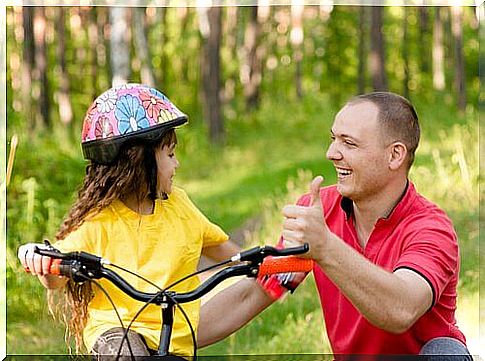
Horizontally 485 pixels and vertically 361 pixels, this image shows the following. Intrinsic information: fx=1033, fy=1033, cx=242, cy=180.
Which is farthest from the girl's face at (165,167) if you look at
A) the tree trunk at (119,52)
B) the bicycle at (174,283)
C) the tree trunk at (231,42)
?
the tree trunk at (231,42)

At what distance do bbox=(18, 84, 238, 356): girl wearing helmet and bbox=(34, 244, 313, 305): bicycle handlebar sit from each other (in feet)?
1.06

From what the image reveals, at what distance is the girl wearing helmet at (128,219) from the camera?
2.87m

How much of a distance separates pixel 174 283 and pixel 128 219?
602 millimetres

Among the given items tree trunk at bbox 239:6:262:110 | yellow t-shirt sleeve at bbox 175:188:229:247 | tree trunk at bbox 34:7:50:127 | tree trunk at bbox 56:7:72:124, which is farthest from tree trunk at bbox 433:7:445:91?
yellow t-shirt sleeve at bbox 175:188:229:247

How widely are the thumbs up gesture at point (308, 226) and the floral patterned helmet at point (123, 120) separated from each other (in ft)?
2.29

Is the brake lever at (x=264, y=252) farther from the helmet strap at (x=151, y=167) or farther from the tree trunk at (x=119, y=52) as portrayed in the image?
the tree trunk at (x=119, y=52)

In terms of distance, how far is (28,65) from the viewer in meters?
9.90

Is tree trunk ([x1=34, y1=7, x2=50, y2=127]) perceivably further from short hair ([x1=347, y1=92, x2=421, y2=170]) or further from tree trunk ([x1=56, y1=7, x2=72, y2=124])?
short hair ([x1=347, y1=92, x2=421, y2=170])

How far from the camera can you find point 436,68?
918 centimetres

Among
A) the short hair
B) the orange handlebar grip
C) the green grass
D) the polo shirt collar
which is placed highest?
the short hair

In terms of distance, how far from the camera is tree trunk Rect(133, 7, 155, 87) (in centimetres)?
1022

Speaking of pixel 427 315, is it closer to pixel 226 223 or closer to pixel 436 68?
pixel 226 223

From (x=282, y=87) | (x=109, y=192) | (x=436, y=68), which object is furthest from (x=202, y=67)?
(x=109, y=192)

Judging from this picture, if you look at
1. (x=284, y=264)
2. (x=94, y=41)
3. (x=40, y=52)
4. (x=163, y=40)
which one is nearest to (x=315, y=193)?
(x=284, y=264)
